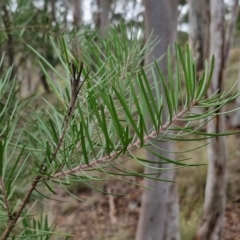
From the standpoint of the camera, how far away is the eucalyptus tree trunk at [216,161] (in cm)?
220

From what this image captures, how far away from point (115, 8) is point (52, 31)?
867 cm

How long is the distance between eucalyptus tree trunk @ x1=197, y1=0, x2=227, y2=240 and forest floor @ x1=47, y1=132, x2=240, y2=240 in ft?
2.30

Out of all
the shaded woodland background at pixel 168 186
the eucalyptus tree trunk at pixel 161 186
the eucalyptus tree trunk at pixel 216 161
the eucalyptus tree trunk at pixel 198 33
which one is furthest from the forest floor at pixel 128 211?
the eucalyptus tree trunk at pixel 198 33

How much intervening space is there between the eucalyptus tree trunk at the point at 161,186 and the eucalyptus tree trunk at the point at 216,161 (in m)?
0.25

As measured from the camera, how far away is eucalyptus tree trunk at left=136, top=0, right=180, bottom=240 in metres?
1.92

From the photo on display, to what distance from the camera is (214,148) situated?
2361 mm

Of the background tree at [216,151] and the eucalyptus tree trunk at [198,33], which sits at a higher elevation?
the eucalyptus tree trunk at [198,33]

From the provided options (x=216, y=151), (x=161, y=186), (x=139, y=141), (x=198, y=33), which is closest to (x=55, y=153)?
(x=139, y=141)

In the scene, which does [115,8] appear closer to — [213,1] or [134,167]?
[134,167]

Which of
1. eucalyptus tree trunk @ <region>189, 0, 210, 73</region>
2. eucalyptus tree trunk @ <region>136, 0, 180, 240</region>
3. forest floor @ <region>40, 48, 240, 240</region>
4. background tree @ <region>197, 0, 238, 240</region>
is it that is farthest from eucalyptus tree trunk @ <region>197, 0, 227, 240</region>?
eucalyptus tree trunk @ <region>189, 0, 210, 73</region>

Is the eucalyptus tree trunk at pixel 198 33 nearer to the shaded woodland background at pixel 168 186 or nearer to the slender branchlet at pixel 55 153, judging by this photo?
the shaded woodland background at pixel 168 186

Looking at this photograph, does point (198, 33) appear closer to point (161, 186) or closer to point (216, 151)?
point (216, 151)

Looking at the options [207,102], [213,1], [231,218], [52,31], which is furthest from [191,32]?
[207,102]

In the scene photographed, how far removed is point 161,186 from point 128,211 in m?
1.85
